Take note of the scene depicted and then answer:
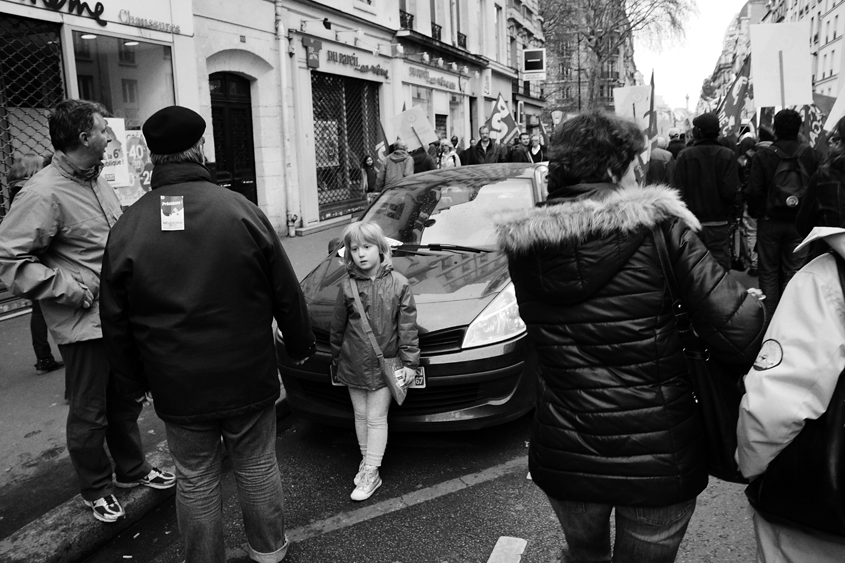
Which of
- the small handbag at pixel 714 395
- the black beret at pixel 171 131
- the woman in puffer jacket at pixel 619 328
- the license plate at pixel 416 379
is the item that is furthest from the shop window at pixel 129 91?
the small handbag at pixel 714 395

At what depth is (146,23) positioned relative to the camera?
9961 millimetres

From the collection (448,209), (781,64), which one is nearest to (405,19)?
(781,64)

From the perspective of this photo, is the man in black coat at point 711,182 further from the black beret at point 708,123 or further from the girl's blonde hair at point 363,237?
the girl's blonde hair at point 363,237

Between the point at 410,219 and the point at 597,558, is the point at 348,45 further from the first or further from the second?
the point at 597,558

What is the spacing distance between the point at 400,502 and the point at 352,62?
15.4m

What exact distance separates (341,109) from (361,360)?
1489 cm

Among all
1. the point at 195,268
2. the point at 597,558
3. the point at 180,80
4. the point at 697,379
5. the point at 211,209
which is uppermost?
the point at 180,80

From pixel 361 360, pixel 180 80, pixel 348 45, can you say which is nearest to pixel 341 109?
pixel 348 45

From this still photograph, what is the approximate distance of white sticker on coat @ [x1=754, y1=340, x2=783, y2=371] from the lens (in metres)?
1.73

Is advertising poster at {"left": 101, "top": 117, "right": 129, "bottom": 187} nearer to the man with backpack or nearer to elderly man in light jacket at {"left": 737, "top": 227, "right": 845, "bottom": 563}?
the man with backpack

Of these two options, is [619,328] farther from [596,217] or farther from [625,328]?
[596,217]

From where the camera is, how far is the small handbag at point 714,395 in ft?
6.75

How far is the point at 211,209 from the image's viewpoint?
8.96ft

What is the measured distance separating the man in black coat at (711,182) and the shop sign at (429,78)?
15827 mm
